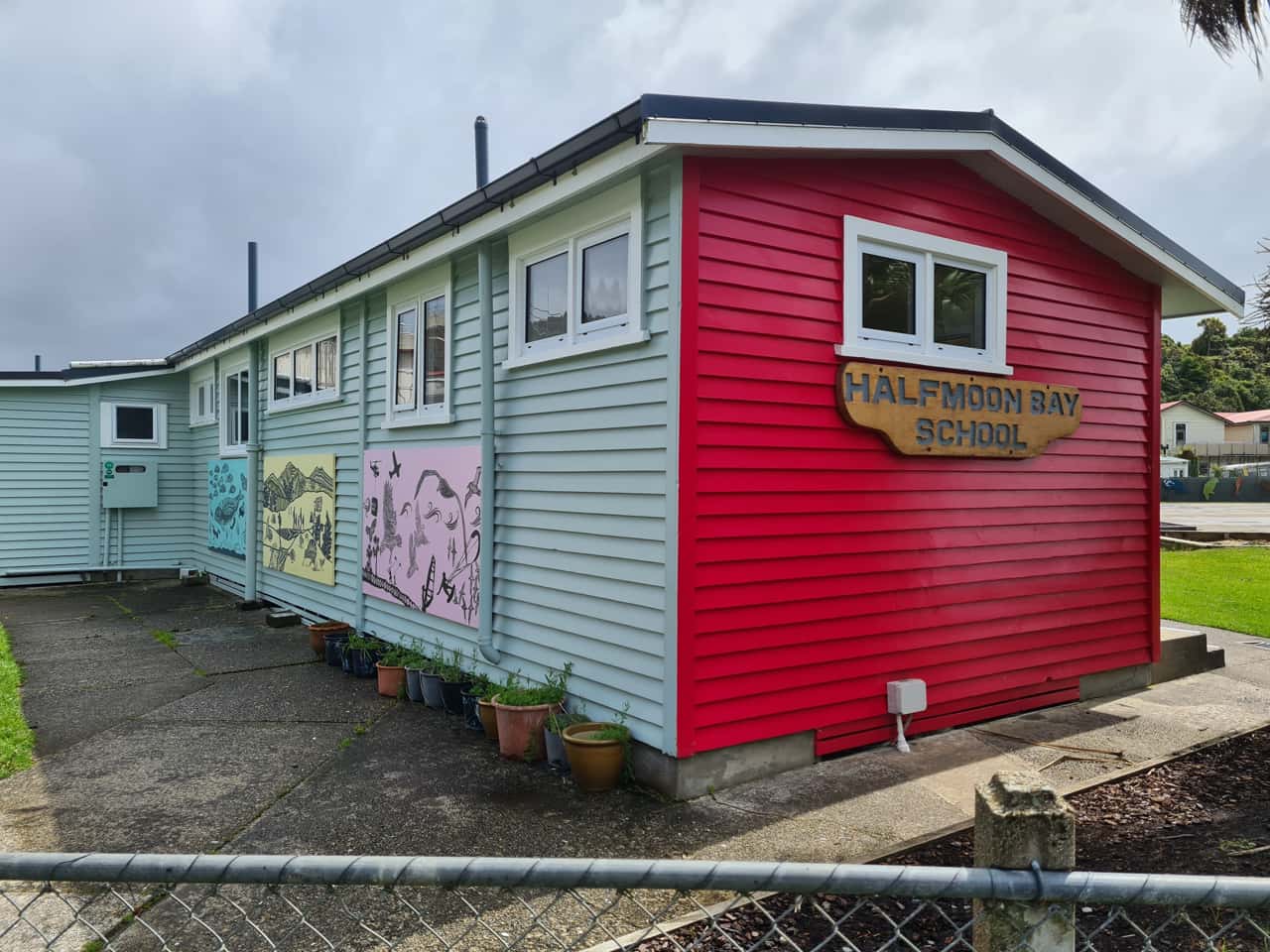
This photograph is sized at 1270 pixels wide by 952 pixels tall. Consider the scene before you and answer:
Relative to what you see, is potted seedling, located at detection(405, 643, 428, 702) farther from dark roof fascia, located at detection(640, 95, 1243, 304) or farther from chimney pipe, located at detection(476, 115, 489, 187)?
chimney pipe, located at detection(476, 115, 489, 187)

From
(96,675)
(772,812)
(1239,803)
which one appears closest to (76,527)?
(96,675)

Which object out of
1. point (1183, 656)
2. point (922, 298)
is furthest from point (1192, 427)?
point (922, 298)

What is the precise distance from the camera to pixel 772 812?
4516mm

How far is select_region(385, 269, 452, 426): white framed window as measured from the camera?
7.46m

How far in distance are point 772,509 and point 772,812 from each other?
5.65 ft

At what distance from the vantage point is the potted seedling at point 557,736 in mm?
5242

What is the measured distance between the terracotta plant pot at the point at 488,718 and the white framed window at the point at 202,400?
10.2 metres

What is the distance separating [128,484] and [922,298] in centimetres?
1420

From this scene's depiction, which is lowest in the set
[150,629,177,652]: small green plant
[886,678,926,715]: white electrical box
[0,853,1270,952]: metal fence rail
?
[150,629,177,652]: small green plant

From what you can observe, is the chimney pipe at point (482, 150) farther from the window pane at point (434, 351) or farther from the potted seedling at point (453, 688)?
the potted seedling at point (453, 688)

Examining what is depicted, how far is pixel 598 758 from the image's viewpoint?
483 cm

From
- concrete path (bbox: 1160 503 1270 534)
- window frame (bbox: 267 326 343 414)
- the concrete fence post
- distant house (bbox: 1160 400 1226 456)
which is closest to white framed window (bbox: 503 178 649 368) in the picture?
the concrete fence post

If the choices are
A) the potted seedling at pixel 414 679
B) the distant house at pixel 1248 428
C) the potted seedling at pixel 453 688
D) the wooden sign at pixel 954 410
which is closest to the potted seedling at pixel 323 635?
the potted seedling at pixel 414 679

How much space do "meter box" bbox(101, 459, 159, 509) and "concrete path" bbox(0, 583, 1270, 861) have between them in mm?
7469
